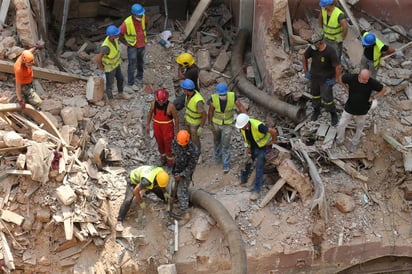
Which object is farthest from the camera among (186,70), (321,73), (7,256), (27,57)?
(186,70)

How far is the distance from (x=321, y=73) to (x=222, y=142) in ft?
6.88

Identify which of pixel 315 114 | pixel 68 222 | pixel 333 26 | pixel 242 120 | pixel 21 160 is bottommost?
pixel 68 222

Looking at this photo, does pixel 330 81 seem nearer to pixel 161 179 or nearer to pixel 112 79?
pixel 161 179

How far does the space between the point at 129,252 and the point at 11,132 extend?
2.69 meters

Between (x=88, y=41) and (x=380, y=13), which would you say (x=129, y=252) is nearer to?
(x=88, y=41)

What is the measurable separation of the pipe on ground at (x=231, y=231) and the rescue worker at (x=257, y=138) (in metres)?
0.76

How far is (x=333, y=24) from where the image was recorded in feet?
35.6

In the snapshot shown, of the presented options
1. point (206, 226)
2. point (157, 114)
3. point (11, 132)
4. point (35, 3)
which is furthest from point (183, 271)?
point (35, 3)

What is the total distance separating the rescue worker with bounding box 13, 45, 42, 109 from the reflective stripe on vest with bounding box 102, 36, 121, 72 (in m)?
1.19

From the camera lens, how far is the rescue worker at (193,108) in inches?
401

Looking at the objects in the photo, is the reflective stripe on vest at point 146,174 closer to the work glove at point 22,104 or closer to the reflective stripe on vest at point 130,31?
the work glove at point 22,104

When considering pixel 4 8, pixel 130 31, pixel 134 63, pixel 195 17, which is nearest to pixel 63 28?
pixel 4 8

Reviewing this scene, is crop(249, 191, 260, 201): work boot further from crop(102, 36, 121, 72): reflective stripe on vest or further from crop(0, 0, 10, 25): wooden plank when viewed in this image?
crop(0, 0, 10, 25): wooden plank

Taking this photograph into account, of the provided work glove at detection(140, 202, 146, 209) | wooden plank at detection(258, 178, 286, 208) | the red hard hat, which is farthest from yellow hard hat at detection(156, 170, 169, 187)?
wooden plank at detection(258, 178, 286, 208)
